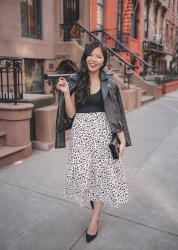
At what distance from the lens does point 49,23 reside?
11.3 meters

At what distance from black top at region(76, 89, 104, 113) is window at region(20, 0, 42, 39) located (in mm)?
8281

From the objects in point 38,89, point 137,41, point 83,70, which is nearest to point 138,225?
point 83,70

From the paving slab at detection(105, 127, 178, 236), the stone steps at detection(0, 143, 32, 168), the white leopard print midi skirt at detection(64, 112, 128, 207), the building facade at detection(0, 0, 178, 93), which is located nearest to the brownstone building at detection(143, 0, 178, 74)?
the building facade at detection(0, 0, 178, 93)

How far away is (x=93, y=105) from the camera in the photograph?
9.19 ft

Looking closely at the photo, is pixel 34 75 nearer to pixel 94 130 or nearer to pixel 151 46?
pixel 94 130

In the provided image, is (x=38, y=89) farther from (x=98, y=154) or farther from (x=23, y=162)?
(x=98, y=154)

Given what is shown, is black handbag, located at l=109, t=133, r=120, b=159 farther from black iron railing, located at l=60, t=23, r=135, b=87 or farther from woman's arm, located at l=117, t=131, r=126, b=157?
black iron railing, located at l=60, t=23, r=135, b=87

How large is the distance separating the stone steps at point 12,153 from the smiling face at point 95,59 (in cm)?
262

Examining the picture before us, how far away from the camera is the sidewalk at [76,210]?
290 centimetres

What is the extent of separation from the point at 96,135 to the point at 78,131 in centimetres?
18

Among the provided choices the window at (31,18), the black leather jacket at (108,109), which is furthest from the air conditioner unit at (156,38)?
the black leather jacket at (108,109)

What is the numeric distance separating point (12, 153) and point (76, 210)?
190cm

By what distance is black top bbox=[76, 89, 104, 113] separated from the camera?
2.77 metres

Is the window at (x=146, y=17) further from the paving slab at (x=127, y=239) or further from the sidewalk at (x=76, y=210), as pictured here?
the paving slab at (x=127, y=239)
